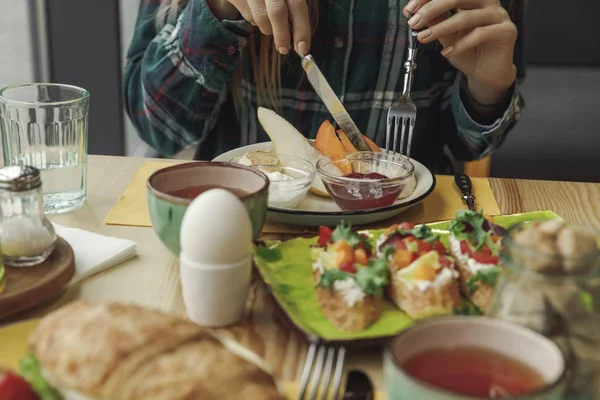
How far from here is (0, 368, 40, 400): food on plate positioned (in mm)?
639

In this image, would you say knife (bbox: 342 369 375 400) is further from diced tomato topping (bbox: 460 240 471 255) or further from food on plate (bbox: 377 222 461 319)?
diced tomato topping (bbox: 460 240 471 255)

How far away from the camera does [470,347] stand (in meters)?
0.67

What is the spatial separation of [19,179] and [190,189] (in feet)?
0.76

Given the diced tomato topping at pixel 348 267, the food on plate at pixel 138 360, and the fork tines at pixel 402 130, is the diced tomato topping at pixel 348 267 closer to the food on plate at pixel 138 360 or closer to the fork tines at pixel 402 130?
the food on plate at pixel 138 360

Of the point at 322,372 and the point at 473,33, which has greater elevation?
the point at 473,33

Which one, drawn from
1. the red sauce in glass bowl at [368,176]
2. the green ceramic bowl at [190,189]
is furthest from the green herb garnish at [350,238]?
the red sauce in glass bowl at [368,176]

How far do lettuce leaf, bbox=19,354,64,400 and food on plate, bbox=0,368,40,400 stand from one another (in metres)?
0.01

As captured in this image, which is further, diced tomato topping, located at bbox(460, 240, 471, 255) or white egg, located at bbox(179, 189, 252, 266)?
diced tomato topping, located at bbox(460, 240, 471, 255)

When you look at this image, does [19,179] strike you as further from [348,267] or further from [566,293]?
[566,293]

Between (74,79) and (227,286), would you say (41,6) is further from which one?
(227,286)

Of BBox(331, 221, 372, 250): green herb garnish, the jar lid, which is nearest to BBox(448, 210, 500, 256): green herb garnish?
BBox(331, 221, 372, 250): green herb garnish

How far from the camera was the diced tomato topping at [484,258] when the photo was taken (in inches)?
38.4

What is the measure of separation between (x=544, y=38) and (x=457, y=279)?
2.16m

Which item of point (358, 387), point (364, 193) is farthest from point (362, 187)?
point (358, 387)
